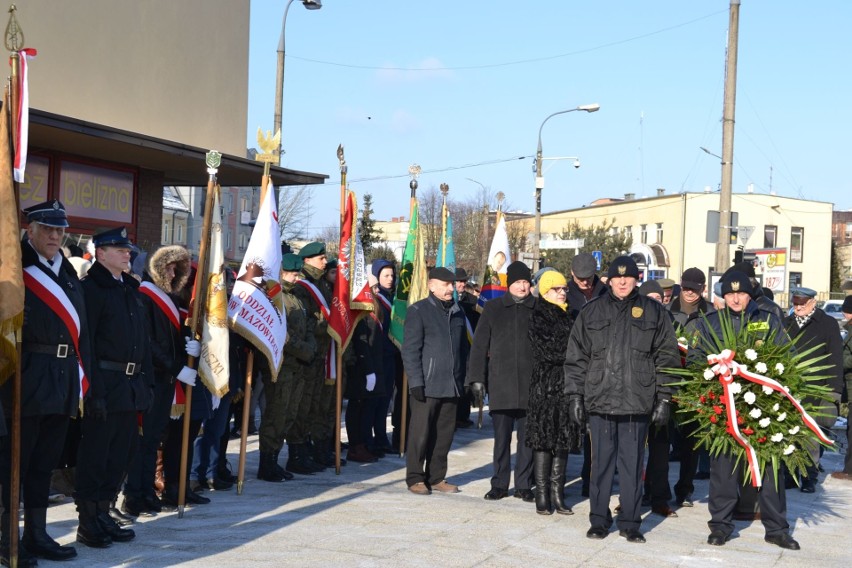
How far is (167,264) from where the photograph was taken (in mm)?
7738

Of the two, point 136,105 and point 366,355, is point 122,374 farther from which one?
point 136,105

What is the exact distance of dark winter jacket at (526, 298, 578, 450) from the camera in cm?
833

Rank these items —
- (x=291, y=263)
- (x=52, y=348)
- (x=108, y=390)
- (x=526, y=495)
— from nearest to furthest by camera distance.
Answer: (x=52, y=348) → (x=108, y=390) → (x=526, y=495) → (x=291, y=263)

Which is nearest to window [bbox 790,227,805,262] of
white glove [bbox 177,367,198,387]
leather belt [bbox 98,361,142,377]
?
white glove [bbox 177,367,198,387]

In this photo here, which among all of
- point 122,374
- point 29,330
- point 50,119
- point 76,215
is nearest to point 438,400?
point 122,374

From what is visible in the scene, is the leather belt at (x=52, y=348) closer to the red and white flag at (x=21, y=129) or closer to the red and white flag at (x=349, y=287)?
Result: the red and white flag at (x=21, y=129)

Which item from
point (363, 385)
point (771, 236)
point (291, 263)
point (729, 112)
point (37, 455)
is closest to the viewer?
point (37, 455)

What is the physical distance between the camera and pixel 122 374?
671 cm

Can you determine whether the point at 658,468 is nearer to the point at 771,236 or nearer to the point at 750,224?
the point at 750,224

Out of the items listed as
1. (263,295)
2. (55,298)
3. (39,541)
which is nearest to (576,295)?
(263,295)

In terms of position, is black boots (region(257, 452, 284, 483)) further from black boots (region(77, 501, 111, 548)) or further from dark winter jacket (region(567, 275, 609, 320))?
dark winter jacket (region(567, 275, 609, 320))

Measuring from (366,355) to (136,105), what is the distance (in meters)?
5.67

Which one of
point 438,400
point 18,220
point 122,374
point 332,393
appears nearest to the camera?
point 18,220

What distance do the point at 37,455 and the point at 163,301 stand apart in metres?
1.77
